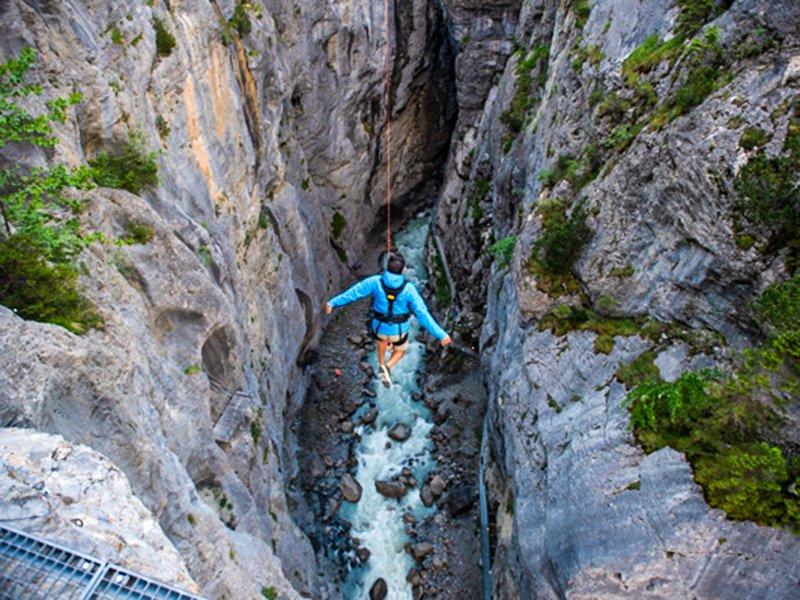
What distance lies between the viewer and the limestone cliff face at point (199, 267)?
7.65 metres

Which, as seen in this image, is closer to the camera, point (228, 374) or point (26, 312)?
point (26, 312)

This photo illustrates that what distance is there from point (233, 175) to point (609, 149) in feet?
35.2

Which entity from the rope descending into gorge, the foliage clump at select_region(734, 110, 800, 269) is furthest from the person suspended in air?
the rope descending into gorge

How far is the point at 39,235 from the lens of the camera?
24.6 feet

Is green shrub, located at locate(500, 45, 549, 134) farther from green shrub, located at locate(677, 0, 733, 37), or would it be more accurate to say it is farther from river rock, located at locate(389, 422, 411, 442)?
river rock, located at locate(389, 422, 411, 442)

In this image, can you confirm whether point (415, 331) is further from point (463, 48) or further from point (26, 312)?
point (26, 312)

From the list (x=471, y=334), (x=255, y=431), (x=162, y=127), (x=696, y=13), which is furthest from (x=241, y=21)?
(x=471, y=334)

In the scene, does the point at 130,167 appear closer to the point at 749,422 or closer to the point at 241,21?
the point at 241,21

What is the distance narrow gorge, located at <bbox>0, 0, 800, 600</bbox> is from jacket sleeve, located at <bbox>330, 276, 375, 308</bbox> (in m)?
3.32

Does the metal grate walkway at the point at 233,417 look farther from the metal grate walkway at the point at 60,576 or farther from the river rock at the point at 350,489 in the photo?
the metal grate walkway at the point at 60,576

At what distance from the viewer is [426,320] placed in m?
11.1

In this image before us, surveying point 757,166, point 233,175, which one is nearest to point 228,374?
point 233,175

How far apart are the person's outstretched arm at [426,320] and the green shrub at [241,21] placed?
40.5 feet

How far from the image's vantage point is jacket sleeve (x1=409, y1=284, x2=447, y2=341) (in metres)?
10.8
